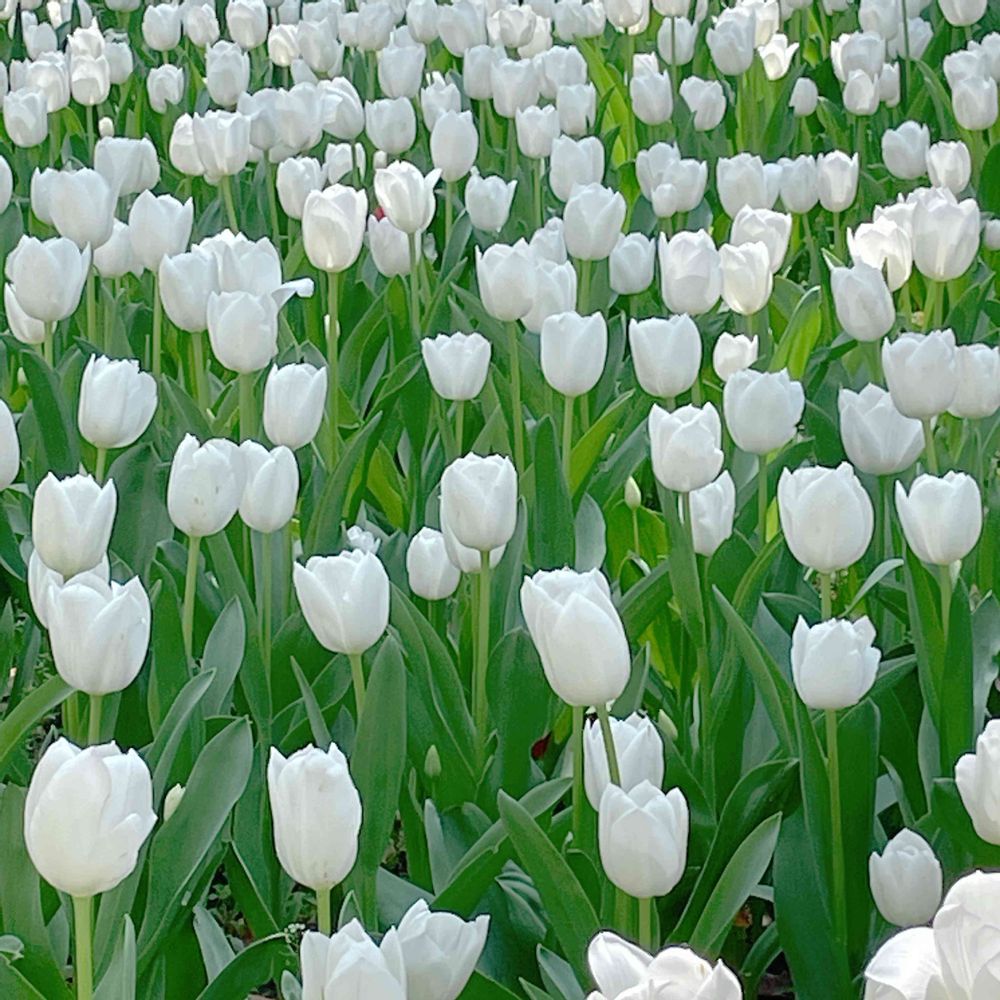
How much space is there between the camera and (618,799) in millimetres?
1046

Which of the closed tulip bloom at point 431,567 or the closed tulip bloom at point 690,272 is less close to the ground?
the closed tulip bloom at point 690,272

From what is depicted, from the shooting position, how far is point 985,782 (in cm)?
108

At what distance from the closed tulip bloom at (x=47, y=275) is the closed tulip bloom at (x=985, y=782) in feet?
4.12

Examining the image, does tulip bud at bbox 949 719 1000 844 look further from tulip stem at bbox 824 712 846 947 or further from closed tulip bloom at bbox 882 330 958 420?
closed tulip bloom at bbox 882 330 958 420

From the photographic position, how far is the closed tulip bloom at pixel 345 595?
4.29 ft

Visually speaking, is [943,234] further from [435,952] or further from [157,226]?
[435,952]

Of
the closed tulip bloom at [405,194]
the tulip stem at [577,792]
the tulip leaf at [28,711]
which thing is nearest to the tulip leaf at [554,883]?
the tulip stem at [577,792]

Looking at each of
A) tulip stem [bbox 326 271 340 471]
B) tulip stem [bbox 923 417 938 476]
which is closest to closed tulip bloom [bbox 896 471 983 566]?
tulip stem [bbox 923 417 938 476]

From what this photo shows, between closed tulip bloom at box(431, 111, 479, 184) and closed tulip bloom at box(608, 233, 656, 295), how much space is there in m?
0.42

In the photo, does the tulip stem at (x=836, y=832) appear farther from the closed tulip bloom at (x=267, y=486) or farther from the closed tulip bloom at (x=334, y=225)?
the closed tulip bloom at (x=334, y=225)

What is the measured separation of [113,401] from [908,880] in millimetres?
910

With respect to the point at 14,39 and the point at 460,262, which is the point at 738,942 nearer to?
the point at 460,262

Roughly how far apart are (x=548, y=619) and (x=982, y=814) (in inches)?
11.8

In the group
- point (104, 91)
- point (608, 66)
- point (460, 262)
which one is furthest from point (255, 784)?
point (608, 66)
